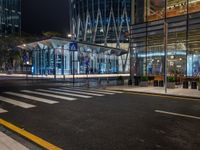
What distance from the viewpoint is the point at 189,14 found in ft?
71.1

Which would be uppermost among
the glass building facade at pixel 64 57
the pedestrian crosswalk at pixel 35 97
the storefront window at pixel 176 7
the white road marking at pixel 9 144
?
the storefront window at pixel 176 7

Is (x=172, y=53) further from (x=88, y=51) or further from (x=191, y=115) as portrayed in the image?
(x=88, y=51)

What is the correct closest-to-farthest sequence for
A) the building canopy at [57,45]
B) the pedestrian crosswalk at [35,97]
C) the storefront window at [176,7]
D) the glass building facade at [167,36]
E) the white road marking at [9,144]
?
the white road marking at [9,144]
the pedestrian crosswalk at [35,97]
the glass building facade at [167,36]
the storefront window at [176,7]
the building canopy at [57,45]

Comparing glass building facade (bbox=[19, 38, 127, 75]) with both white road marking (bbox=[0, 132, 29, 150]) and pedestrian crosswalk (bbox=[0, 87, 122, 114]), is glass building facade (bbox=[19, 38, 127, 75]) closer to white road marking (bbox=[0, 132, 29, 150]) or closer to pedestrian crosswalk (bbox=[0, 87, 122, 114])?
pedestrian crosswalk (bbox=[0, 87, 122, 114])

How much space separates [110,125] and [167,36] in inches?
787

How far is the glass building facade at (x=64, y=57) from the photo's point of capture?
46.0m

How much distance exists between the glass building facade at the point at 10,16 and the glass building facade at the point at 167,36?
91.0 metres

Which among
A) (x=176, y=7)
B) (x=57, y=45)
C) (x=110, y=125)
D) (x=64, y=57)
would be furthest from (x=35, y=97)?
(x=64, y=57)

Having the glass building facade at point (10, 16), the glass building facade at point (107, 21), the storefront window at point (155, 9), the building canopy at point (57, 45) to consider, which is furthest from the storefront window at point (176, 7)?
the glass building facade at point (10, 16)

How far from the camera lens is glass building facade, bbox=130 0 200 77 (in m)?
22.2

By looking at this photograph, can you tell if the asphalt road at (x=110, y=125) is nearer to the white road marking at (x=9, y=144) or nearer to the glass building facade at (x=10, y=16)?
the white road marking at (x=9, y=144)

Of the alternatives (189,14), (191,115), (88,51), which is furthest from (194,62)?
(88,51)

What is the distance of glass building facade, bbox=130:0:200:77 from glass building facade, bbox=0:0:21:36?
3583 inches

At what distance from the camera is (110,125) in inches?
258
